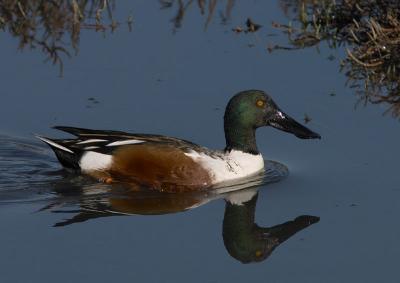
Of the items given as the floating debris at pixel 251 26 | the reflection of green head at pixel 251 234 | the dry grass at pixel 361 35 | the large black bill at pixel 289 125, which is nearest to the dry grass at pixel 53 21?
the floating debris at pixel 251 26

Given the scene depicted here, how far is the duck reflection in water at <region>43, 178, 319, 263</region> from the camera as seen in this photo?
780 cm

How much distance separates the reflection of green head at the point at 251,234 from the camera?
7652mm

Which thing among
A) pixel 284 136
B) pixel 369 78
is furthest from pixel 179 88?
pixel 369 78

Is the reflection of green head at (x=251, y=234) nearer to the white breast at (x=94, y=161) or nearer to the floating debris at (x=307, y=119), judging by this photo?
the white breast at (x=94, y=161)

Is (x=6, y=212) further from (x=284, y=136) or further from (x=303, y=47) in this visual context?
(x=303, y=47)

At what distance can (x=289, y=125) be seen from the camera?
934 cm

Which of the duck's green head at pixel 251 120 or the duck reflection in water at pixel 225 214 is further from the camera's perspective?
the duck's green head at pixel 251 120

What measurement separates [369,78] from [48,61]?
2.82m

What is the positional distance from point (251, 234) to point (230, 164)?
124cm

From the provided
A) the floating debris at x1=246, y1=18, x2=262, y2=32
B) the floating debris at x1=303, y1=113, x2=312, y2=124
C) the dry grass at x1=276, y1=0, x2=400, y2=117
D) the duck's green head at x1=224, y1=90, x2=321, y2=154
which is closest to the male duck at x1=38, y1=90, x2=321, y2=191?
the duck's green head at x1=224, y1=90, x2=321, y2=154

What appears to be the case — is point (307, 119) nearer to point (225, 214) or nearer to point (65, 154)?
point (225, 214)

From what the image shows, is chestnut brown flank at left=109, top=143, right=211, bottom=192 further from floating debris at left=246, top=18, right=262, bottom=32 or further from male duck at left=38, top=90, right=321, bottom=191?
floating debris at left=246, top=18, right=262, bottom=32

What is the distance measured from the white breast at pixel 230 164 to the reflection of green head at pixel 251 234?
0.66m

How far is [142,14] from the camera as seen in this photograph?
1170 centimetres
